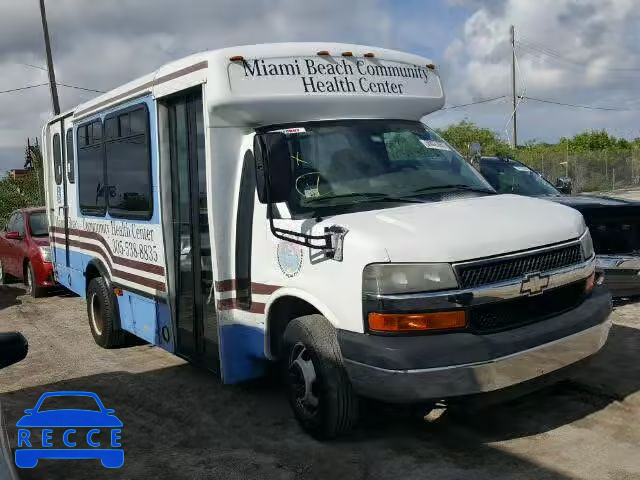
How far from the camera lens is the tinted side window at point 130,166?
635cm

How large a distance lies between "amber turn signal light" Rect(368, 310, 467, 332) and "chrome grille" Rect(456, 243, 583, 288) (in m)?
0.19

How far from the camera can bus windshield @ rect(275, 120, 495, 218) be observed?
481 cm

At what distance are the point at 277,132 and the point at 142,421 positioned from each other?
2477 millimetres

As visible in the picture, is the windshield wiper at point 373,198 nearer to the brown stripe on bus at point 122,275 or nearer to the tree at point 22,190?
the brown stripe on bus at point 122,275

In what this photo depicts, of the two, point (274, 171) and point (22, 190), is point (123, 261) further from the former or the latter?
point (22, 190)

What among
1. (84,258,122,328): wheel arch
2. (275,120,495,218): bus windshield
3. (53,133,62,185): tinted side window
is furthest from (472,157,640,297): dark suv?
(53,133,62,185): tinted side window

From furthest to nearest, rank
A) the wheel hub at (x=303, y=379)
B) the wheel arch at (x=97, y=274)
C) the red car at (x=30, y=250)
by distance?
the red car at (x=30, y=250) < the wheel arch at (x=97, y=274) < the wheel hub at (x=303, y=379)

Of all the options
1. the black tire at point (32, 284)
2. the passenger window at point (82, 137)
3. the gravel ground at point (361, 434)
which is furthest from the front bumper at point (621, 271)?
the black tire at point (32, 284)

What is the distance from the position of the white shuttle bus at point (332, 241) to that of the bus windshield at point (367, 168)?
14 mm

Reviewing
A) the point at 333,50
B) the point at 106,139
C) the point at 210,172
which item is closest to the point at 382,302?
the point at 210,172

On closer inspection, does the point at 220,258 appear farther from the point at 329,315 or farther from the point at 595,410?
the point at 595,410

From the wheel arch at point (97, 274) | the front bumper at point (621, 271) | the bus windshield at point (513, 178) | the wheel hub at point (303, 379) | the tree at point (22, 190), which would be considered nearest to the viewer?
the wheel hub at point (303, 379)

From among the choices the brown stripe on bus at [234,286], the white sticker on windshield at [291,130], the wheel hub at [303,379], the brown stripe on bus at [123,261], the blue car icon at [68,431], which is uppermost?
the white sticker on windshield at [291,130]

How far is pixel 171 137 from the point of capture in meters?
6.04
